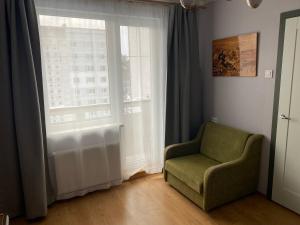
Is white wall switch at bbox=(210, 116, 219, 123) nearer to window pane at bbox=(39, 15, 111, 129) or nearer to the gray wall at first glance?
the gray wall

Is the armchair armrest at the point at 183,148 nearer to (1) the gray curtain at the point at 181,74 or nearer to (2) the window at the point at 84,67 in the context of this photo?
(1) the gray curtain at the point at 181,74

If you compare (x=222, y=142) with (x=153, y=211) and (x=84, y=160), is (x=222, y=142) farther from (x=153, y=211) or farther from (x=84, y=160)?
(x=84, y=160)

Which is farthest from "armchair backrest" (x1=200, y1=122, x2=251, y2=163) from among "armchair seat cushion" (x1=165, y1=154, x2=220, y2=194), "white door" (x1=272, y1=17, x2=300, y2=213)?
"white door" (x1=272, y1=17, x2=300, y2=213)

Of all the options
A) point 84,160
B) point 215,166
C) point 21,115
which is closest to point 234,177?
point 215,166

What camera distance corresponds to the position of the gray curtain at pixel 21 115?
7.47 feet

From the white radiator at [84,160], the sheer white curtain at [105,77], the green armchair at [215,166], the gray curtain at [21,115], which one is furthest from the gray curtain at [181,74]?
the gray curtain at [21,115]

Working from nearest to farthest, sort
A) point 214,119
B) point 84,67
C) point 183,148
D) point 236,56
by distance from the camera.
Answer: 1. point 84,67
2. point 236,56
3. point 183,148
4. point 214,119

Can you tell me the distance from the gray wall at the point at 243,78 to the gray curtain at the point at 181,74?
19 cm

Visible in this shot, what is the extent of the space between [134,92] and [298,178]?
6.97ft

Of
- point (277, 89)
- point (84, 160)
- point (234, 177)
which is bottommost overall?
point (234, 177)

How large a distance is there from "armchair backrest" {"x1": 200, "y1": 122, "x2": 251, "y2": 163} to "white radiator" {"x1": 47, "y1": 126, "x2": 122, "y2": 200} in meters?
1.22

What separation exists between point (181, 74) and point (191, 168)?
1321mm

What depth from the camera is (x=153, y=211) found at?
264 cm

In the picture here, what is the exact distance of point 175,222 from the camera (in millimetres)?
2438
